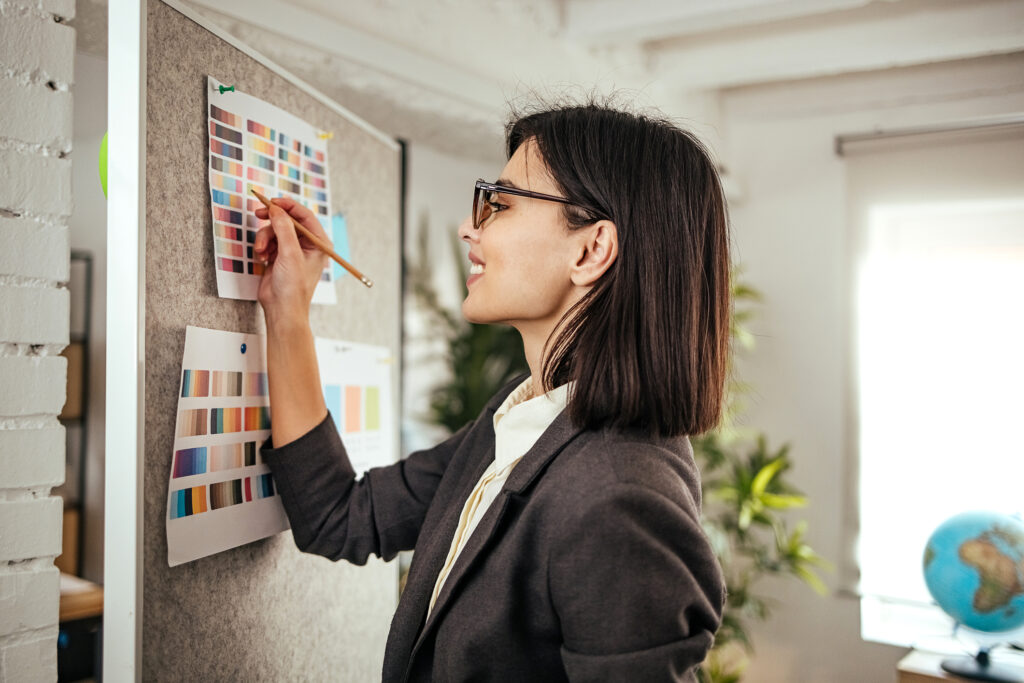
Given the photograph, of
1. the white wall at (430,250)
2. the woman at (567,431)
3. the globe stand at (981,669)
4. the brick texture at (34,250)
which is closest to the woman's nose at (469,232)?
the woman at (567,431)

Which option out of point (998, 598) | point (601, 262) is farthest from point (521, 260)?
point (998, 598)

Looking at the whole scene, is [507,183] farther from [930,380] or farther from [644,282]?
[930,380]

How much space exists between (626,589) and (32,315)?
0.81 m

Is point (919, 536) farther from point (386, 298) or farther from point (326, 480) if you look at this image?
point (326, 480)

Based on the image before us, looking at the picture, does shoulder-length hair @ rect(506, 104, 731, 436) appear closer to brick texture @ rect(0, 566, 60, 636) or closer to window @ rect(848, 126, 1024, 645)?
brick texture @ rect(0, 566, 60, 636)

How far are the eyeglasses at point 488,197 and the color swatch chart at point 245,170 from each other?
0.31m

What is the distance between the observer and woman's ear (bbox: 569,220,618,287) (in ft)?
3.20

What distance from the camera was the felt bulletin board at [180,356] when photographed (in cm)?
92

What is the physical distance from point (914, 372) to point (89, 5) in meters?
2.82

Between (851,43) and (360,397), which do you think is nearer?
(360,397)

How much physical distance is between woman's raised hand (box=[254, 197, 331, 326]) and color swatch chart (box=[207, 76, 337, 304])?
0.02 meters

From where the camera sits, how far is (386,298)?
1586 mm

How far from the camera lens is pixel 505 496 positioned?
92 cm

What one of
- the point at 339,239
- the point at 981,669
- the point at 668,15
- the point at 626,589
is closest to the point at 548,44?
the point at 668,15
